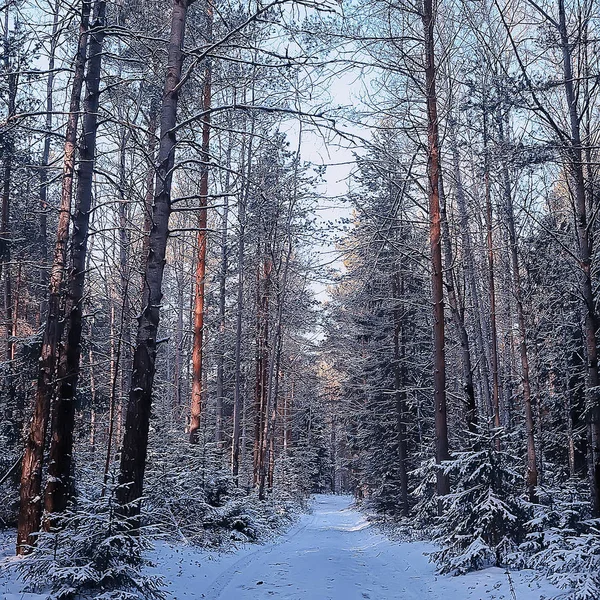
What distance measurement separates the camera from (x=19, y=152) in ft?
37.6

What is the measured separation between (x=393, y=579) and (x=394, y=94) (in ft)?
31.2

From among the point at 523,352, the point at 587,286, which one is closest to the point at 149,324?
the point at 587,286

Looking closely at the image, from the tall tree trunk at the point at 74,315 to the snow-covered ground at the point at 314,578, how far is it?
1.34 m

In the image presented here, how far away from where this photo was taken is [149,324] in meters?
6.45

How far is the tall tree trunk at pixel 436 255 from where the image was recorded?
1091cm

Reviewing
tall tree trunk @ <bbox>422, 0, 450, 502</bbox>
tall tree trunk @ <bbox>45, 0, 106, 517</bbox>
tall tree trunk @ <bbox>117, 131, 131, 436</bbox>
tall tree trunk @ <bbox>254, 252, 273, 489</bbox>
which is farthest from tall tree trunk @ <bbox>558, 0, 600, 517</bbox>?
tall tree trunk @ <bbox>254, 252, 273, 489</bbox>

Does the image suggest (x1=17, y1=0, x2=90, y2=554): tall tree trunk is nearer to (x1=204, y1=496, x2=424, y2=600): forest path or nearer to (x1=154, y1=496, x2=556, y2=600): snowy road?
(x1=154, y1=496, x2=556, y2=600): snowy road

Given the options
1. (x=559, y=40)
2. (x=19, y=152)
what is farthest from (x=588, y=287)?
(x=19, y=152)

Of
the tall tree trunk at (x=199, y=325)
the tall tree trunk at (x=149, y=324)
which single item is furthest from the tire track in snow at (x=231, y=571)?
the tall tree trunk at (x=199, y=325)

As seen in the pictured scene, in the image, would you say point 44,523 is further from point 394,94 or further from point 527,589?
point 394,94

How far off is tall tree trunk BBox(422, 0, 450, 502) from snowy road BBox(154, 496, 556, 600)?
6.86 ft

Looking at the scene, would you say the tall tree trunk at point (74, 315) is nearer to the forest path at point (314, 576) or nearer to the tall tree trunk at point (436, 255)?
the forest path at point (314, 576)

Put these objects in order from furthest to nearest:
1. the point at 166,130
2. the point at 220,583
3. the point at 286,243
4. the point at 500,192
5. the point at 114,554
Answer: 1. the point at 286,243
2. the point at 500,192
3. the point at 220,583
4. the point at 166,130
5. the point at 114,554

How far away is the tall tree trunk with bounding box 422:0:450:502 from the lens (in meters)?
10.9
